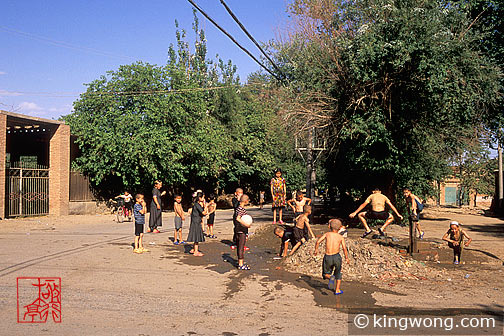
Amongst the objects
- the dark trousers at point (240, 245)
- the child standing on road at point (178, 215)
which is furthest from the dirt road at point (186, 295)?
the child standing on road at point (178, 215)

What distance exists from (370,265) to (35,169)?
20.2m

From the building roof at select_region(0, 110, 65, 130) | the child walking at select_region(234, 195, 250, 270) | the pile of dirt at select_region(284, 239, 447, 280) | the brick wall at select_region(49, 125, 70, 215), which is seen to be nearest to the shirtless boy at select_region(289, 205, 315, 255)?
the pile of dirt at select_region(284, 239, 447, 280)

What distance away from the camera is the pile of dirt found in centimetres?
906

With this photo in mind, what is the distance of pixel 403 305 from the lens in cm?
696

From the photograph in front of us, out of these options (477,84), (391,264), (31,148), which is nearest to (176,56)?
(31,148)

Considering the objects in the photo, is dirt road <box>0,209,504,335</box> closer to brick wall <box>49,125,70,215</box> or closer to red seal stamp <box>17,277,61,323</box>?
red seal stamp <box>17,277,61,323</box>

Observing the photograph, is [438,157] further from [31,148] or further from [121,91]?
[31,148]

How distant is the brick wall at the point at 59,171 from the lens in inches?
965

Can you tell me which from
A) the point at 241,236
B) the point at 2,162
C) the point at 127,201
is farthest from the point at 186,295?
the point at 2,162

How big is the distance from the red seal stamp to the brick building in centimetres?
1498

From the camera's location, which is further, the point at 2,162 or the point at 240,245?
the point at 2,162

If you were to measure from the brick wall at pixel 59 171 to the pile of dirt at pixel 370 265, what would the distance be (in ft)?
61.3

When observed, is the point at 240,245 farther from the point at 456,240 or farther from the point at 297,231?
the point at 456,240

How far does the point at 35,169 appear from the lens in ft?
76.8
